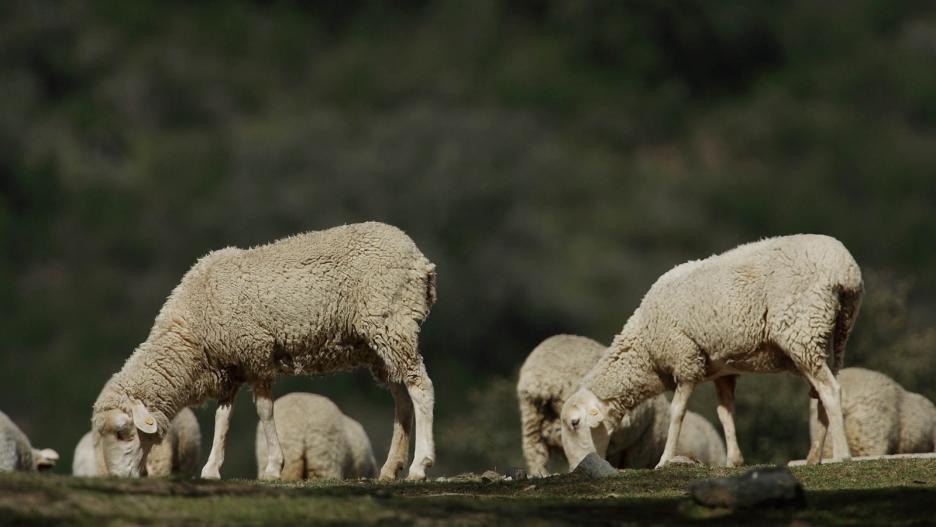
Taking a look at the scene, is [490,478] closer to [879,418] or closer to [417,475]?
[417,475]

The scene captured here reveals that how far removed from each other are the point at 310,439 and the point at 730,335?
18.3 ft

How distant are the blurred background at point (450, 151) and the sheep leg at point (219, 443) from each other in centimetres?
3052

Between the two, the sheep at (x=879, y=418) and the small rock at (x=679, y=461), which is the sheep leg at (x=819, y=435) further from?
the sheep at (x=879, y=418)

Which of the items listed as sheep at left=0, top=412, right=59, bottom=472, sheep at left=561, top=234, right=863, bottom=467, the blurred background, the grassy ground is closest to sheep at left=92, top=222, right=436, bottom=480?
sheep at left=561, top=234, right=863, bottom=467

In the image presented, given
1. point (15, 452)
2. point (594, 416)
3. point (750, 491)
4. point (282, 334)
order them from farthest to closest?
point (15, 452), point (594, 416), point (282, 334), point (750, 491)

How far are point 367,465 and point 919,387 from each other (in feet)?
36.9

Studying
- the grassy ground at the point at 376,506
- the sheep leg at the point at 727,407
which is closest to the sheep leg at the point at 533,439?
the sheep leg at the point at 727,407

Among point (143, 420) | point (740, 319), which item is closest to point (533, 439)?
point (740, 319)

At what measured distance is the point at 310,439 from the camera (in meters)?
19.3

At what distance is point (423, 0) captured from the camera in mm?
76562

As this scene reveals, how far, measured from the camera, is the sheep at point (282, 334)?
15.5 metres

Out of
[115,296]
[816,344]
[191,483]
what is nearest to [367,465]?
[816,344]

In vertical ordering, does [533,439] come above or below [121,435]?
above

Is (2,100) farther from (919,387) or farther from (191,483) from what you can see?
(191,483)
